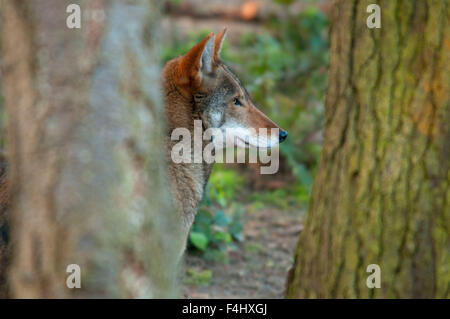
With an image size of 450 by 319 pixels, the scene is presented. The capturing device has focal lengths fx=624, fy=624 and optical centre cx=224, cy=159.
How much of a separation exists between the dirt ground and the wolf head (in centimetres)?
135

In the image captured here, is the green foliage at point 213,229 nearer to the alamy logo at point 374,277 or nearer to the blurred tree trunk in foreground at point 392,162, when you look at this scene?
the blurred tree trunk in foreground at point 392,162

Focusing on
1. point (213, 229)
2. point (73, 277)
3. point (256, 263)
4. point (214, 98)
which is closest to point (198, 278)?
point (213, 229)

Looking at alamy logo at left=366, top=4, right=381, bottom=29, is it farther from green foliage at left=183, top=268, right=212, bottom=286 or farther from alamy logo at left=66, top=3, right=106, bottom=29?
green foliage at left=183, top=268, right=212, bottom=286

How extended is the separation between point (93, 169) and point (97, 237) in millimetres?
248

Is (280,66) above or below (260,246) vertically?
above

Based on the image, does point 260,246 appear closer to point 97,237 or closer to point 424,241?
point 424,241

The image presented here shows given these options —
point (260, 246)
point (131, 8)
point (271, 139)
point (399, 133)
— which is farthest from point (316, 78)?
point (131, 8)

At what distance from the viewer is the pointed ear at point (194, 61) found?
4223 millimetres

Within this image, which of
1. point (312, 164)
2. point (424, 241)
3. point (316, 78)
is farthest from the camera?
point (316, 78)

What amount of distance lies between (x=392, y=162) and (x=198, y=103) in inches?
68.1

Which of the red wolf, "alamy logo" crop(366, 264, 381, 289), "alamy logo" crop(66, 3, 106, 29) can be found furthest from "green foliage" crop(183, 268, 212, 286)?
"alamy logo" crop(66, 3, 106, 29)

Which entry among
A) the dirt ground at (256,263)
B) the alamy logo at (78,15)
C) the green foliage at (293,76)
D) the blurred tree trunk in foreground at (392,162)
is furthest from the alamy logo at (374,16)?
the green foliage at (293,76)

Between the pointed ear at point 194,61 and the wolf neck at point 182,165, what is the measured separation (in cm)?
10

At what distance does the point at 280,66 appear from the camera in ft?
32.0
